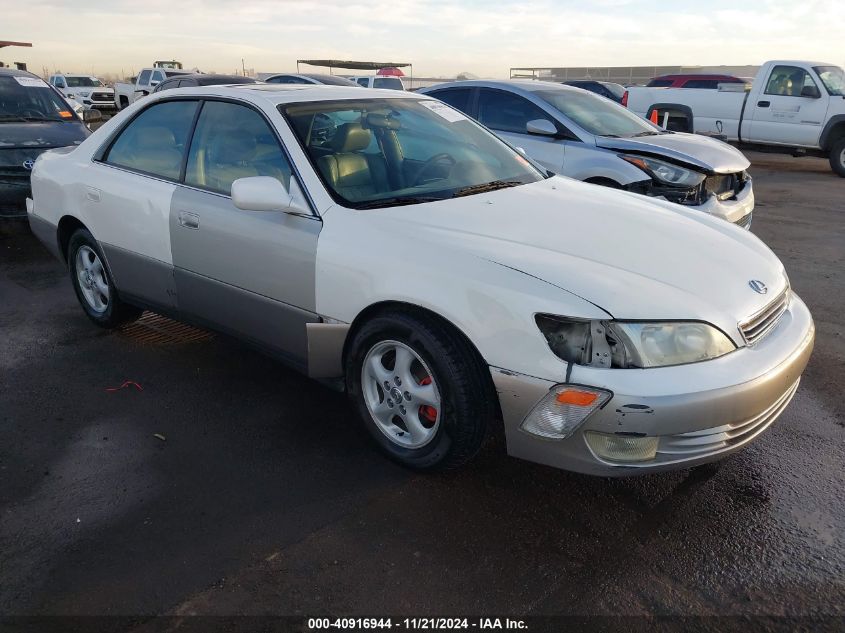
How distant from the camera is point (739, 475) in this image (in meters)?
3.12

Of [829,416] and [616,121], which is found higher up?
[616,121]

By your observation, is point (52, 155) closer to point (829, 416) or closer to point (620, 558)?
point (620, 558)

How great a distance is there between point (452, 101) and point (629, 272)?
551 cm

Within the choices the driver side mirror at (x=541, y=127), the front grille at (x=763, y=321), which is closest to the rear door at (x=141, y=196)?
the front grille at (x=763, y=321)

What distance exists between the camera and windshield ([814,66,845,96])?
41.1 feet

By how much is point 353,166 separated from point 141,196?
4.44 feet

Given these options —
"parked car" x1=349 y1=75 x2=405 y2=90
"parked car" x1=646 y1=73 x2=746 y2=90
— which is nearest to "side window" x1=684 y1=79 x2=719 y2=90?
"parked car" x1=646 y1=73 x2=746 y2=90

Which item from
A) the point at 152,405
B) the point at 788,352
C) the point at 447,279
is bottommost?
the point at 152,405

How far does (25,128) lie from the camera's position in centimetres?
764

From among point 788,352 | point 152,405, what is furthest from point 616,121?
point 152,405

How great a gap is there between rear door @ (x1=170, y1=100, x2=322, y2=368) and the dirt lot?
511mm

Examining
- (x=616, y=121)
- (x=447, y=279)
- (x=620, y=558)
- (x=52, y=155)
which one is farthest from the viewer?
(x=616, y=121)

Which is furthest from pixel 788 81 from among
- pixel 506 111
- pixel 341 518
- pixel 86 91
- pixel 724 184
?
pixel 86 91

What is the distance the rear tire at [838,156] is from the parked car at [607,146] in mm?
6756
